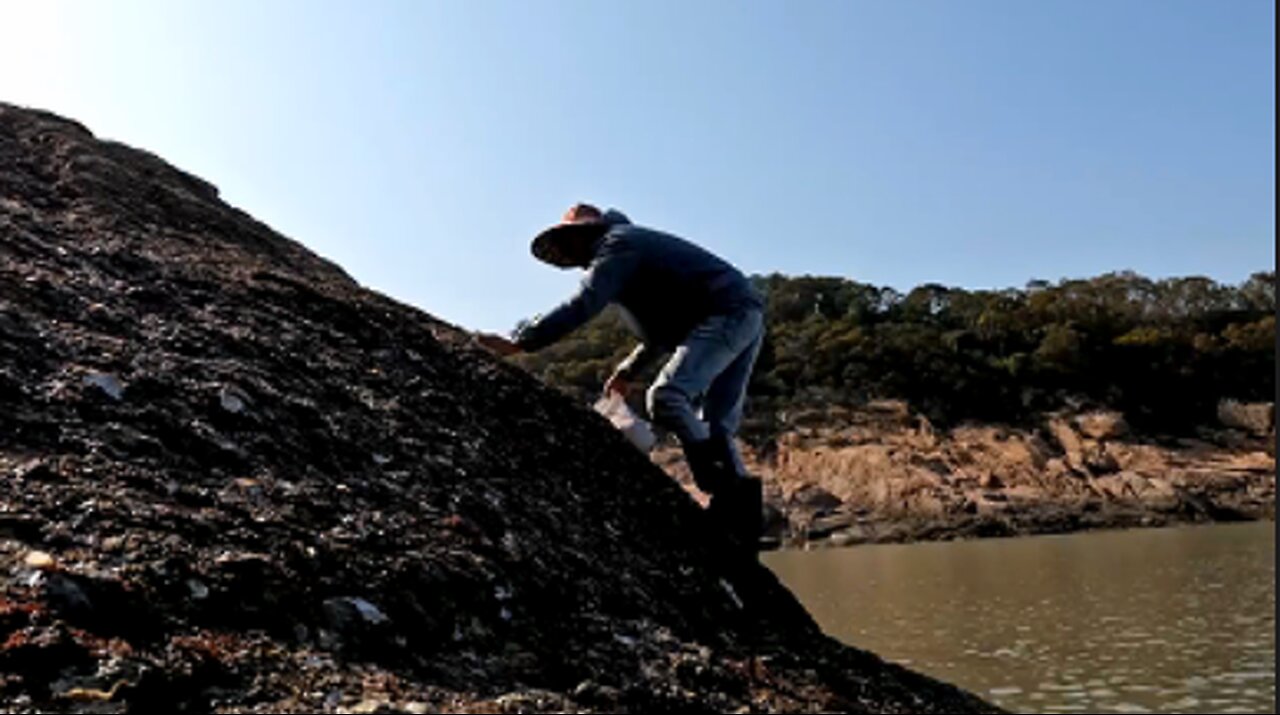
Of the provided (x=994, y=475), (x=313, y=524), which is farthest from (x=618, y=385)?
(x=994, y=475)

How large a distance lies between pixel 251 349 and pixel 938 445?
117 feet

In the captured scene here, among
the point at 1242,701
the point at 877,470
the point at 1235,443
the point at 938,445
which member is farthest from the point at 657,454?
the point at 1242,701

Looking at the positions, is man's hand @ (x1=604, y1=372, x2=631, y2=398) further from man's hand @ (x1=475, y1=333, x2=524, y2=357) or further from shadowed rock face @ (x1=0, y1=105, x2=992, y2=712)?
man's hand @ (x1=475, y1=333, x2=524, y2=357)

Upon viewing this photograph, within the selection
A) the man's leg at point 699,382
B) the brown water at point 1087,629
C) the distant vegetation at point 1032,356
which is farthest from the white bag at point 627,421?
the distant vegetation at point 1032,356

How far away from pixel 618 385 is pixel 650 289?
70 cm

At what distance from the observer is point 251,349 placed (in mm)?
3469

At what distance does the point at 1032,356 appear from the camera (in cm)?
4141

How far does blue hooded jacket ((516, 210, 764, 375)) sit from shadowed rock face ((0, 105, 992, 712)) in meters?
0.41

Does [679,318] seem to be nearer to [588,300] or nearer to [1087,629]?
[588,300]

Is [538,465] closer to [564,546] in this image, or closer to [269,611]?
[564,546]

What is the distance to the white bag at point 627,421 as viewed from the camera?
451cm

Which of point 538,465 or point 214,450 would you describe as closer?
point 214,450

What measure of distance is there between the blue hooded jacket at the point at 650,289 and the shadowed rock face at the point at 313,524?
409mm

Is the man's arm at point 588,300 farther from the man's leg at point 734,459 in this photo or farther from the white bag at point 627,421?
the white bag at point 627,421
